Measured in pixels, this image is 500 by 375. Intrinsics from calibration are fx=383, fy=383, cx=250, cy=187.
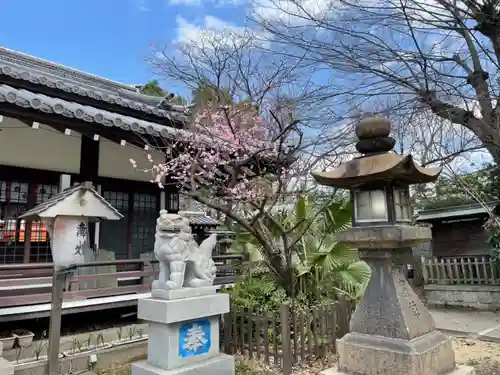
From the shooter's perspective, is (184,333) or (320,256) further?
(320,256)

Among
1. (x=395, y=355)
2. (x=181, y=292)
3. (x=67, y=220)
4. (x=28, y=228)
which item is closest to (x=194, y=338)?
(x=181, y=292)

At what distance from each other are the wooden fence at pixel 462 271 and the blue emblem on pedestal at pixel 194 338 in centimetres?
934

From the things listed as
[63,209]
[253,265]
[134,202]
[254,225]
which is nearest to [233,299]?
[253,265]

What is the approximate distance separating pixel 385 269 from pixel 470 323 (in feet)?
20.9

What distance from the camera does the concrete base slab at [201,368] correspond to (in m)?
4.61

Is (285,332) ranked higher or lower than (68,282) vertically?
lower

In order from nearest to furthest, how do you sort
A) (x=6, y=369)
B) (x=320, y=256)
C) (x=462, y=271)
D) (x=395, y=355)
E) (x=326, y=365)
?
(x=395, y=355) < (x=6, y=369) < (x=326, y=365) < (x=320, y=256) < (x=462, y=271)

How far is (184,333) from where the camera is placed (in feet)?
15.9

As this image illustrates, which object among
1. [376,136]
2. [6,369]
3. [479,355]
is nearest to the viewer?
[376,136]

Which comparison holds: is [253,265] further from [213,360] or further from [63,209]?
[63,209]

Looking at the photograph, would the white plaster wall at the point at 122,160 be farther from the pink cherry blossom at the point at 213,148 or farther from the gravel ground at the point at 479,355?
the gravel ground at the point at 479,355

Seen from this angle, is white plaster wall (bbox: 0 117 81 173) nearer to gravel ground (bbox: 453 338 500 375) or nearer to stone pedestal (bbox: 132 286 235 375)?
stone pedestal (bbox: 132 286 235 375)

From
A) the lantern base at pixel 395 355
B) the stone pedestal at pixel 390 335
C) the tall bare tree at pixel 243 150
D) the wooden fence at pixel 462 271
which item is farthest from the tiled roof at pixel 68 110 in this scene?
the wooden fence at pixel 462 271

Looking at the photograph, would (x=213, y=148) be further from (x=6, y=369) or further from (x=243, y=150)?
(x=6, y=369)
